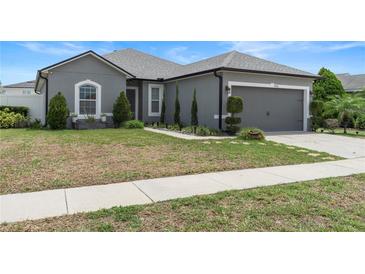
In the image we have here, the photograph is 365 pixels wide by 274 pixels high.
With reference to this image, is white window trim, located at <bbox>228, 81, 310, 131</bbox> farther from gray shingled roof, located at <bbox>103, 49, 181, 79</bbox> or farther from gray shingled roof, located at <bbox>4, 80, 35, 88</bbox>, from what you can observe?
gray shingled roof, located at <bbox>4, 80, 35, 88</bbox>

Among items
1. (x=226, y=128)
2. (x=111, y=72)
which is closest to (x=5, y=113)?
(x=111, y=72)

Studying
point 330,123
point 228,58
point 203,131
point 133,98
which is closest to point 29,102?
point 133,98

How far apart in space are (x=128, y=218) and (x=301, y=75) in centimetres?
1426

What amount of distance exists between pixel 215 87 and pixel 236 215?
35.4 ft

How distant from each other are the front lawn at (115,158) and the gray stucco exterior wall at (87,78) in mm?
4929

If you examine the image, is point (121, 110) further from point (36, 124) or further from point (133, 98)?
point (36, 124)

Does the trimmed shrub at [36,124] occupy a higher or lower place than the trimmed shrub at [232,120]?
lower

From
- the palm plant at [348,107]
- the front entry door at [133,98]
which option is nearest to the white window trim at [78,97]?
the front entry door at [133,98]

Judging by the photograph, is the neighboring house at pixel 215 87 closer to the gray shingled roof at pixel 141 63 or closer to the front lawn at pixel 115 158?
the gray shingled roof at pixel 141 63

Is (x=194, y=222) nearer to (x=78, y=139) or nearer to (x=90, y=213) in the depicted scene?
(x=90, y=213)

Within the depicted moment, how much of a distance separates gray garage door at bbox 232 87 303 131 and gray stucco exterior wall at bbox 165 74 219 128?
1.04 m

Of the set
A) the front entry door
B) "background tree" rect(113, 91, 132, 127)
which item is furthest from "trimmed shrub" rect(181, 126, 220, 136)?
the front entry door

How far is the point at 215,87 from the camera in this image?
47.8 ft

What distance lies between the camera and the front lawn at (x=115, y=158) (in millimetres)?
6242
